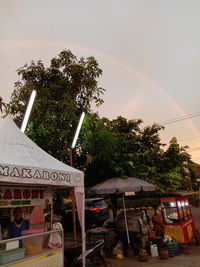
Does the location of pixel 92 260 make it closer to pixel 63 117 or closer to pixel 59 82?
pixel 63 117

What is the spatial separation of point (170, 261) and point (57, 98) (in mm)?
7473

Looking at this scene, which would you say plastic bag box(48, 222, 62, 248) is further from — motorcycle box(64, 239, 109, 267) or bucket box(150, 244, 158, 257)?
bucket box(150, 244, 158, 257)

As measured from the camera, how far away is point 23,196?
6.41 meters

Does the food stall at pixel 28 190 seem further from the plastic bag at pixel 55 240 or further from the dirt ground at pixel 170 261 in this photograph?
the dirt ground at pixel 170 261

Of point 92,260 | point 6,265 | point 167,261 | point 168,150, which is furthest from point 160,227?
point 6,265

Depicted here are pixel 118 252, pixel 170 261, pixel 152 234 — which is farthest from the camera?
pixel 152 234

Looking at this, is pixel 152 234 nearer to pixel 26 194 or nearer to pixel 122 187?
pixel 122 187

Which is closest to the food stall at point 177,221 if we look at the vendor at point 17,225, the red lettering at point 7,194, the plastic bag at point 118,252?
the plastic bag at point 118,252

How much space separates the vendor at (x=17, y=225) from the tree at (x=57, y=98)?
3271mm

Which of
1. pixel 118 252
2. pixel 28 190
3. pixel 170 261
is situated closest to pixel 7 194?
pixel 28 190

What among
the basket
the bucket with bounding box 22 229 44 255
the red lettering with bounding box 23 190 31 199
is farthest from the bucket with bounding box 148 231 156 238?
the basket

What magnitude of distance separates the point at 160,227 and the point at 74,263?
3948 millimetres

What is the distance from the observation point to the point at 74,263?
18.6ft

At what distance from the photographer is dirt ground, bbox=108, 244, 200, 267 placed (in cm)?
663
